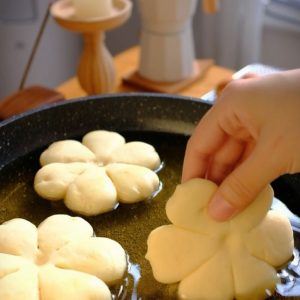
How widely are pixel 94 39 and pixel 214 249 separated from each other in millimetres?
582

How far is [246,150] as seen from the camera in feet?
2.12

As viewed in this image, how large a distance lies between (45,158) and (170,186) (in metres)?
0.20

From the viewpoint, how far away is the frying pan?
0.67 metres

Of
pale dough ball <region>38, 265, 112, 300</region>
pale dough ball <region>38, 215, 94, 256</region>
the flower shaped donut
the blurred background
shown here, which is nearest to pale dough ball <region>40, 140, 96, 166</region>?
the flower shaped donut

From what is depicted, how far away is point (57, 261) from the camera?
597mm

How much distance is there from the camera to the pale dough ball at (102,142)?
79 cm

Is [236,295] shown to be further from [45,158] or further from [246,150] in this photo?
[45,158]

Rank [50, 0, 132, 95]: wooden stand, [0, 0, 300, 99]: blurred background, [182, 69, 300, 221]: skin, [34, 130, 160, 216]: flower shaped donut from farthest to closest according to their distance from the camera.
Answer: [0, 0, 300, 99]: blurred background < [50, 0, 132, 95]: wooden stand < [34, 130, 160, 216]: flower shaped donut < [182, 69, 300, 221]: skin

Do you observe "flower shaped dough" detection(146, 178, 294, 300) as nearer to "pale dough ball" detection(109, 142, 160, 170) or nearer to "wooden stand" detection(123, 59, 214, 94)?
"pale dough ball" detection(109, 142, 160, 170)

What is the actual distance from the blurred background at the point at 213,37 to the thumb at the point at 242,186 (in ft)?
3.21

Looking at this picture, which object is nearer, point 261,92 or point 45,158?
point 261,92

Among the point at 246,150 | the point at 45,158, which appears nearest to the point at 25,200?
the point at 45,158

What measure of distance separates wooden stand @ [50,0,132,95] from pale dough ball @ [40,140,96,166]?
265mm

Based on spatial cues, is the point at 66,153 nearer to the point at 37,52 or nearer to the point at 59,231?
the point at 59,231
